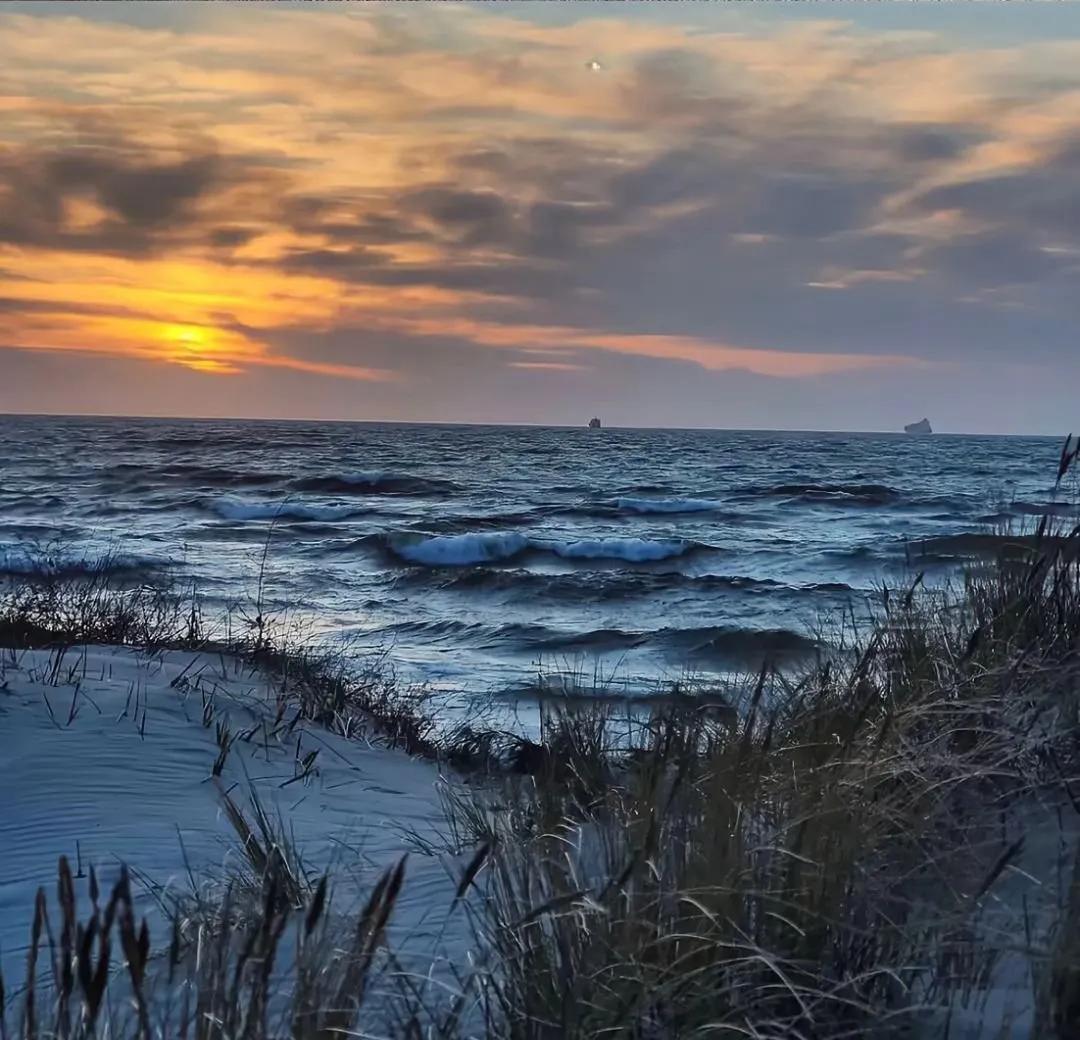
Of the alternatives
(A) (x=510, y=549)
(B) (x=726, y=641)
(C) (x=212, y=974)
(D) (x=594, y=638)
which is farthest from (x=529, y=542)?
(C) (x=212, y=974)

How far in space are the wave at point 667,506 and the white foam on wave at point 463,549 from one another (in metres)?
8.16

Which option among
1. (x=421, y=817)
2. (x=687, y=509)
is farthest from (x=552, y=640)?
(x=687, y=509)

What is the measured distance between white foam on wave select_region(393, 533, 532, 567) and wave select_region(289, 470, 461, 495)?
1371 cm

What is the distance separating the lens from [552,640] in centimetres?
1130

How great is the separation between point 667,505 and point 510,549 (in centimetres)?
975

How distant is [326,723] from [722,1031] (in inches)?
163

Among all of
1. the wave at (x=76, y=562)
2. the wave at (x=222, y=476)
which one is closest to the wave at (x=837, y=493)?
the wave at (x=222, y=476)

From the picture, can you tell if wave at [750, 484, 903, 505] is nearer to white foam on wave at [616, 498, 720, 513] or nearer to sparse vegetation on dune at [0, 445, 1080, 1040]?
white foam on wave at [616, 498, 720, 513]

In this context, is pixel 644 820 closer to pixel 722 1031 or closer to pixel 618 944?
pixel 618 944

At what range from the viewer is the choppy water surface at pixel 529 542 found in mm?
10891

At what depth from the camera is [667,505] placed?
98.5 feet

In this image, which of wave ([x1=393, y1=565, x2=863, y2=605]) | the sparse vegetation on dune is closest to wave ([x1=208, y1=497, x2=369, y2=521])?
wave ([x1=393, y1=565, x2=863, y2=605])

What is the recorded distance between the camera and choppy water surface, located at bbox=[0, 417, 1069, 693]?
10891 mm

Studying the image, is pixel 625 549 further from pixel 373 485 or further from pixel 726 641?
pixel 373 485
